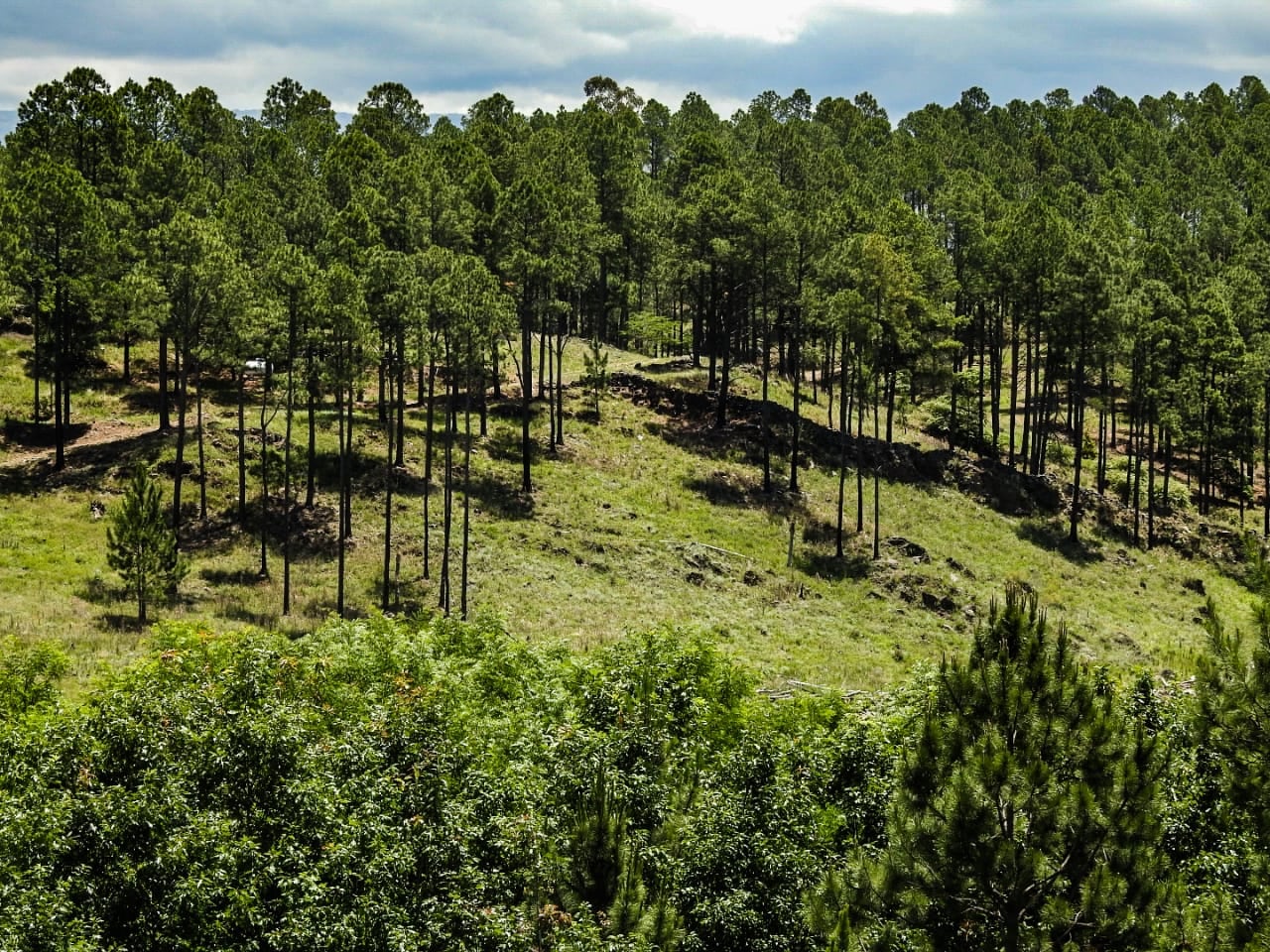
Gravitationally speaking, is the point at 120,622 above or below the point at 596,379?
below

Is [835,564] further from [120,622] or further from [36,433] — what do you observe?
[36,433]

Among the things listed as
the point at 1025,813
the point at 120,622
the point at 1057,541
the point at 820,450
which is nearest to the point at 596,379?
the point at 820,450

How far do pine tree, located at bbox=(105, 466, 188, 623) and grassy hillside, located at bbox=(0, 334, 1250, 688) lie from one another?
5.28 ft

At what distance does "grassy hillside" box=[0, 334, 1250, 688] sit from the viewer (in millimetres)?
41125

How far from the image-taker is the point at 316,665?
2473 centimetres

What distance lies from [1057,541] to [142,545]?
1937 inches

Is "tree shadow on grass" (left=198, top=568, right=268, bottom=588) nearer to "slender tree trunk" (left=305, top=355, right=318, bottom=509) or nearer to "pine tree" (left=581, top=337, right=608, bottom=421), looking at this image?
"slender tree trunk" (left=305, top=355, right=318, bottom=509)

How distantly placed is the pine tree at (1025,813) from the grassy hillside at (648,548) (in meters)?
20.5

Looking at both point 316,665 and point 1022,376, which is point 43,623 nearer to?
point 316,665

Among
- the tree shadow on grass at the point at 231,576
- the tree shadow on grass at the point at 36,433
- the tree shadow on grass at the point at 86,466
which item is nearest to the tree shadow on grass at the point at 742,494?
the tree shadow on grass at the point at 231,576

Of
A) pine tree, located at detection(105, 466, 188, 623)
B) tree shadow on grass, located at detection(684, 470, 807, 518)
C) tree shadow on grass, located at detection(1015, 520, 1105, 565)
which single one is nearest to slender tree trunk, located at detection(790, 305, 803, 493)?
tree shadow on grass, located at detection(684, 470, 807, 518)

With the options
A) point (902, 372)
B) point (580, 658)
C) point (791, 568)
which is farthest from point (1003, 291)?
point (580, 658)

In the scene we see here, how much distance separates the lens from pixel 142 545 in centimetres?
3631

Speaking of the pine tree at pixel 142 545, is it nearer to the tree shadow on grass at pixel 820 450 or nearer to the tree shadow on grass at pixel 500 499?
the tree shadow on grass at pixel 500 499
